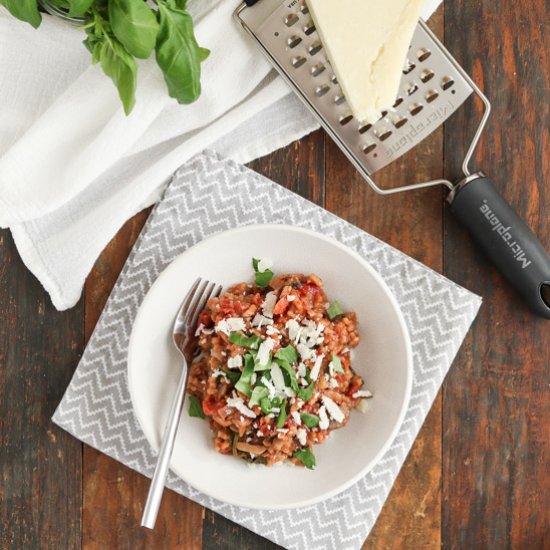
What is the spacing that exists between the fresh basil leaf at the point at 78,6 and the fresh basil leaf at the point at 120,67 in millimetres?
108

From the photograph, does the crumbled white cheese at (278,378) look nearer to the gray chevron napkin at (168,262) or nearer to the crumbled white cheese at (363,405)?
the crumbled white cheese at (363,405)

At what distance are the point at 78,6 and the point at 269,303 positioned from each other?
76 centimetres

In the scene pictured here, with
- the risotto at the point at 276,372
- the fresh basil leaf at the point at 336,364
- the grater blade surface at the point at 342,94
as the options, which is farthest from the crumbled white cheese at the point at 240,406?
the grater blade surface at the point at 342,94

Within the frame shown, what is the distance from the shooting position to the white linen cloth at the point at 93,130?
6.07 ft

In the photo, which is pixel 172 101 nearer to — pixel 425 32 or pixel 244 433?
pixel 425 32

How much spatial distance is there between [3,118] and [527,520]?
171 cm

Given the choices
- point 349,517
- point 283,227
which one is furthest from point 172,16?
point 349,517

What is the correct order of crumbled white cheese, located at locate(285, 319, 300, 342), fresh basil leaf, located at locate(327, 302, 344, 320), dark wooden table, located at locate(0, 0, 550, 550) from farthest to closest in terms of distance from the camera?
dark wooden table, located at locate(0, 0, 550, 550)
fresh basil leaf, located at locate(327, 302, 344, 320)
crumbled white cheese, located at locate(285, 319, 300, 342)

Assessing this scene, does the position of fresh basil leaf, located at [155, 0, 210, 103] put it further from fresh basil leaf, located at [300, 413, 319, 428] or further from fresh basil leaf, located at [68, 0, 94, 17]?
fresh basil leaf, located at [300, 413, 319, 428]

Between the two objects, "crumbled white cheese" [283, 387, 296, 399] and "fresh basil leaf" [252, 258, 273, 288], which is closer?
"crumbled white cheese" [283, 387, 296, 399]

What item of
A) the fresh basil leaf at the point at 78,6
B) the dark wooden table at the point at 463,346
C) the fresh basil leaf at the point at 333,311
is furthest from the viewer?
the dark wooden table at the point at 463,346

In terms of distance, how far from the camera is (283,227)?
1791 millimetres

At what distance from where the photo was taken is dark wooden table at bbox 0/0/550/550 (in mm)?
1980

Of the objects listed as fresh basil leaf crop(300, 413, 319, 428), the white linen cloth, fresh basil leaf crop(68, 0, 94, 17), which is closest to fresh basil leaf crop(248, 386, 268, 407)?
fresh basil leaf crop(300, 413, 319, 428)
